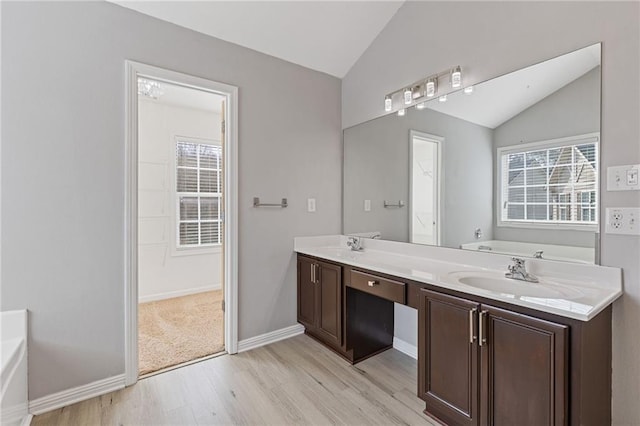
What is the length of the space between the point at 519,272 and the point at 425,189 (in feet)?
2.93

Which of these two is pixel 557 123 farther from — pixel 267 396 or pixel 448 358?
pixel 267 396

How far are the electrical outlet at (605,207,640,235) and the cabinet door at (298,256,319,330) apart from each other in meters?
1.85

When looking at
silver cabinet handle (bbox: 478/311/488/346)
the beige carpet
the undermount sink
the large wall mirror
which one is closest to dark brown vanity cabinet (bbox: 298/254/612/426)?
silver cabinet handle (bbox: 478/311/488/346)

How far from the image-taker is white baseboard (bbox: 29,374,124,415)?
5.87 ft

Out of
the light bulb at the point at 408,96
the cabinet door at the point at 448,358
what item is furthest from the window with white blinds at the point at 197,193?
the cabinet door at the point at 448,358

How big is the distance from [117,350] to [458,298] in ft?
7.02

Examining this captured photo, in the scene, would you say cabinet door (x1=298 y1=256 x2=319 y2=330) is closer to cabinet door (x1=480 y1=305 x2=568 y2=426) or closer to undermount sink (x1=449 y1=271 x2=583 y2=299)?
undermount sink (x1=449 y1=271 x2=583 y2=299)

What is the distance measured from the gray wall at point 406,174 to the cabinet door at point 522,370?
0.75 m

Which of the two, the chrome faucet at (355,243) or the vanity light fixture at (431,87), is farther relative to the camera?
the chrome faucet at (355,243)

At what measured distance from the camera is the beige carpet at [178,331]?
245cm

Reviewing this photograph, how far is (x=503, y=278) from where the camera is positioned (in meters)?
1.74

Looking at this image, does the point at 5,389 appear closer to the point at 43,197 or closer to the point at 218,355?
the point at 43,197

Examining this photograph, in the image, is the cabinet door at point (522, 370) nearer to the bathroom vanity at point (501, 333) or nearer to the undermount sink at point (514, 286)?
the bathroom vanity at point (501, 333)

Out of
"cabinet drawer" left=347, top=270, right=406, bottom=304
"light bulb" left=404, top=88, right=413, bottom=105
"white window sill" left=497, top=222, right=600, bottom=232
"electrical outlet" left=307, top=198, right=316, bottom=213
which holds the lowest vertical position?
"cabinet drawer" left=347, top=270, right=406, bottom=304
